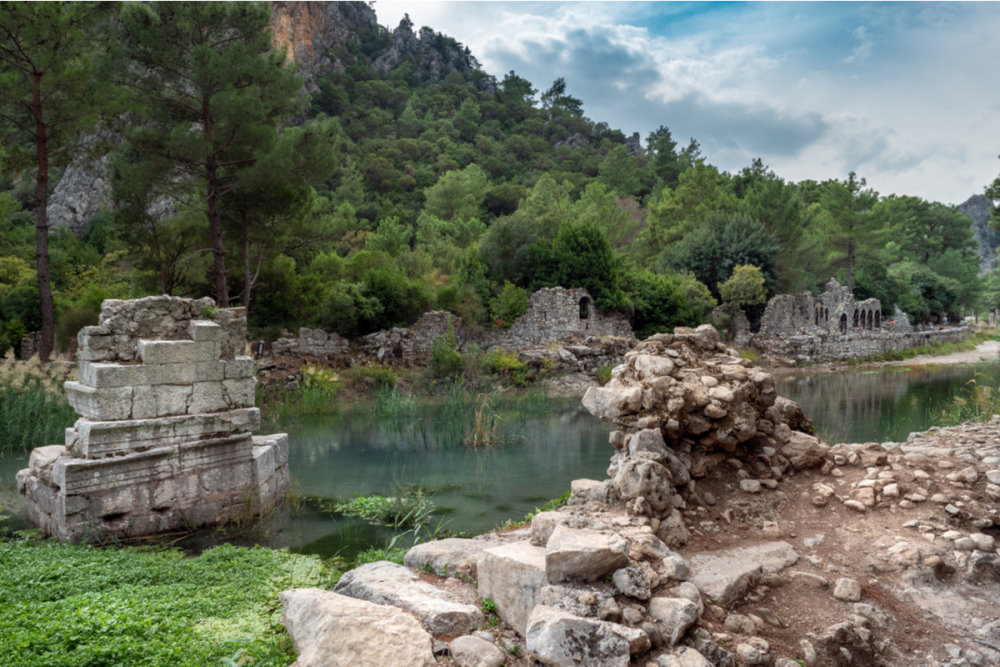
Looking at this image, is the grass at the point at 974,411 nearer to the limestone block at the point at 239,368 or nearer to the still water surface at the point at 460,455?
the still water surface at the point at 460,455

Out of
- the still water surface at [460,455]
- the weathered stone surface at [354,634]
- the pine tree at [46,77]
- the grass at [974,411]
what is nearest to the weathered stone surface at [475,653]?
the weathered stone surface at [354,634]

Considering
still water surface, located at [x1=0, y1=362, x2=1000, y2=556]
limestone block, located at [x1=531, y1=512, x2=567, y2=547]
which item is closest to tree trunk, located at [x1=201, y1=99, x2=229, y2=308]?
still water surface, located at [x1=0, y1=362, x2=1000, y2=556]

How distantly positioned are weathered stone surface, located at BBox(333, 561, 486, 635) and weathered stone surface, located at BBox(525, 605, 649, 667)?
592 mm

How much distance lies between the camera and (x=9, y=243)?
68.2 ft

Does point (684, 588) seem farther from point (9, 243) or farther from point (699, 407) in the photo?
point (9, 243)

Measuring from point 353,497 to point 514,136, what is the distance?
179 ft

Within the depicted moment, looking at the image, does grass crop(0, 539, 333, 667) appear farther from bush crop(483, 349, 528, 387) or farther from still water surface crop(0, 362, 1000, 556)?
bush crop(483, 349, 528, 387)

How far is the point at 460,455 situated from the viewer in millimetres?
9594

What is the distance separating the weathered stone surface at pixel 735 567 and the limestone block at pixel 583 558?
1.98 ft

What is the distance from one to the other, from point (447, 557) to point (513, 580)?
992 mm

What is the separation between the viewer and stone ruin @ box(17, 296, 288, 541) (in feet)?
18.0

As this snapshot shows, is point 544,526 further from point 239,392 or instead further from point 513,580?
point 239,392

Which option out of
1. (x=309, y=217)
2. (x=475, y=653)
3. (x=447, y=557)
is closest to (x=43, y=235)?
(x=309, y=217)

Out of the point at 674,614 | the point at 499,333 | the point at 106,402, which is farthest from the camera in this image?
the point at 499,333
